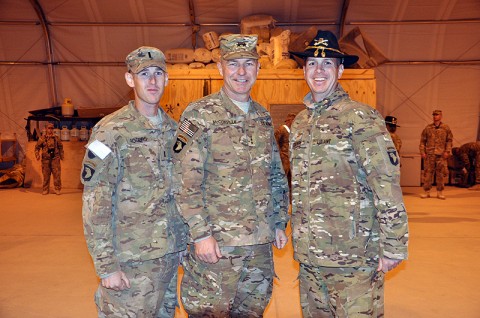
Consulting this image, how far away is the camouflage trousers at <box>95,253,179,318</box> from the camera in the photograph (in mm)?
2846

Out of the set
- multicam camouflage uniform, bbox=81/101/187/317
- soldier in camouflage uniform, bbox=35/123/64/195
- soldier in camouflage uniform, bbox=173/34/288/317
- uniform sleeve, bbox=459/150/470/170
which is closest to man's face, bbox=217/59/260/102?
soldier in camouflage uniform, bbox=173/34/288/317

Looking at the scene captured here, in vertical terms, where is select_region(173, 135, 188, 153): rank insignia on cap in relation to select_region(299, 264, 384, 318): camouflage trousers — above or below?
above

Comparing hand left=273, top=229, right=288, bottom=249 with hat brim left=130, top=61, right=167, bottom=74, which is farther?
hand left=273, top=229, right=288, bottom=249

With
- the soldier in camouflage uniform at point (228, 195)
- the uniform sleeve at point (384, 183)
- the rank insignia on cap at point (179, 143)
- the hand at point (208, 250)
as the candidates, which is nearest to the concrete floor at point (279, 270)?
the soldier in camouflage uniform at point (228, 195)

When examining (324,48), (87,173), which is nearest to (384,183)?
(324,48)

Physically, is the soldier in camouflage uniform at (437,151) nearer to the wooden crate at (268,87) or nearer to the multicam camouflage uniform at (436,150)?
the multicam camouflage uniform at (436,150)

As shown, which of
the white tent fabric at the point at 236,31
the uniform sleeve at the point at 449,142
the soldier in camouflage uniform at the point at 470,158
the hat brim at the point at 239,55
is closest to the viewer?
the hat brim at the point at 239,55

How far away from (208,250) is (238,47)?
124cm

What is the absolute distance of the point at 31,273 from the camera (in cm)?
566

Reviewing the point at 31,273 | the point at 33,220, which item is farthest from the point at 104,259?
the point at 33,220

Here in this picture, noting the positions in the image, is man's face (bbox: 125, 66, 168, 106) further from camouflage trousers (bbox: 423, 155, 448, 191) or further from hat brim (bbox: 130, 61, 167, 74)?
camouflage trousers (bbox: 423, 155, 448, 191)

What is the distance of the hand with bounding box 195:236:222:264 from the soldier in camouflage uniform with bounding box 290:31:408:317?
51 cm

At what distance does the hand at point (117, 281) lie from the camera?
2773 millimetres

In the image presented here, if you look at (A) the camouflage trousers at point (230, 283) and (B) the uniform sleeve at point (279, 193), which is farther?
(B) the uniform sleeve at point (279, 193)
